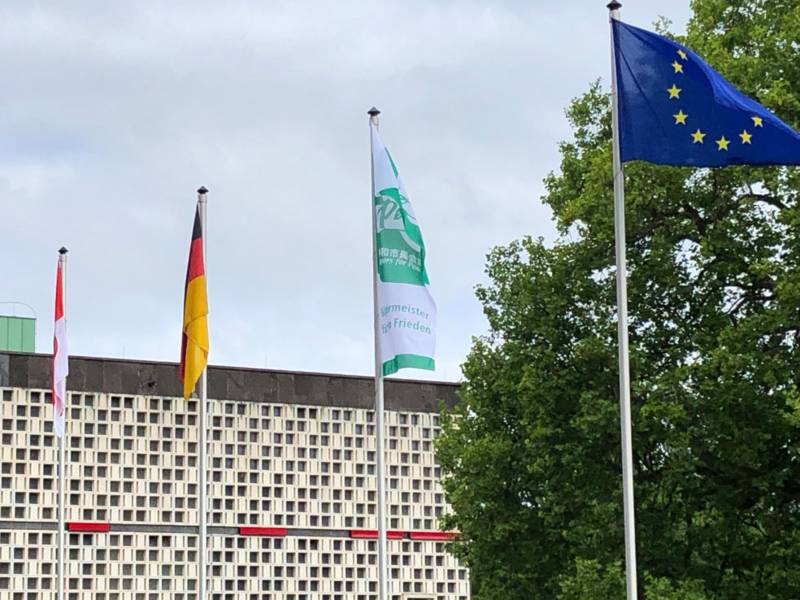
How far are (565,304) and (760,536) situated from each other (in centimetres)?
546

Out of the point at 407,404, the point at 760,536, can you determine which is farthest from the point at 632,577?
the point at 407,404

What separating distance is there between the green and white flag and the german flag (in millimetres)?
4017

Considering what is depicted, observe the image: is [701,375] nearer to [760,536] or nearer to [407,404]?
[760,536]

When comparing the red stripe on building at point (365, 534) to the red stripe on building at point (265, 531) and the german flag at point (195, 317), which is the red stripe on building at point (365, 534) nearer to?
the red stripe on building at point (265, 531)

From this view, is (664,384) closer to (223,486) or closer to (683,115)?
(683,115)

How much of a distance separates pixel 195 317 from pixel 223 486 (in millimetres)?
20603

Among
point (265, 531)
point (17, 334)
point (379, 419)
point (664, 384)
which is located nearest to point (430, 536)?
point (265, 531)

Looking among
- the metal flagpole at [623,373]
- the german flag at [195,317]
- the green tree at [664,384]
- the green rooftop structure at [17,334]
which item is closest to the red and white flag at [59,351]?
the german flag at [195,317]

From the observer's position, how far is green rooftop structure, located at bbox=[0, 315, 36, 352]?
41500mm

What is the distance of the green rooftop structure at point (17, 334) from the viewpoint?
41.5 metres

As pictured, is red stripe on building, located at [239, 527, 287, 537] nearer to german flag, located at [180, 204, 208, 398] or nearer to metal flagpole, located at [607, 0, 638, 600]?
german flag, located at [180, 204, 208, 398]

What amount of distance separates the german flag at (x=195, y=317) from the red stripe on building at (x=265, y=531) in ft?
66.7

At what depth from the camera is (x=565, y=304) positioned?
3019cm

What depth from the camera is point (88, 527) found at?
132ft
